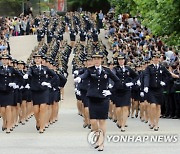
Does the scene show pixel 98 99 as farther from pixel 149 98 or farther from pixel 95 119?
pixel 149 98

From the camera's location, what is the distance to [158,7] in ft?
80.8

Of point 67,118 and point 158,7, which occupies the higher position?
point 158,7

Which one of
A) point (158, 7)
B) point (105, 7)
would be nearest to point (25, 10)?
point (105, 7)

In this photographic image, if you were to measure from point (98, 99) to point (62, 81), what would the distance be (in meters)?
6.25

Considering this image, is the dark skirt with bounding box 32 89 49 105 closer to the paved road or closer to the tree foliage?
the paved road

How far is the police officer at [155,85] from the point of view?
1812 cm

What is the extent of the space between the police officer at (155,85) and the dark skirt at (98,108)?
3.74 m

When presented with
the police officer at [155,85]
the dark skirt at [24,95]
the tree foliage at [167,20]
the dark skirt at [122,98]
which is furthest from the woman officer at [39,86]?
the tree foliage at [167,20]

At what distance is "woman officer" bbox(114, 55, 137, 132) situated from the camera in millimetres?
18438

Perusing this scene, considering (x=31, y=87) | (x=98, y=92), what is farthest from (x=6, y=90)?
(x=98, y=92)

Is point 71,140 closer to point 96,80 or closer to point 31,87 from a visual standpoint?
point 96,80

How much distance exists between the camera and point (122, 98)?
60.6 ft

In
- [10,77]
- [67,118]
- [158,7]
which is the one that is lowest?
[67,118]


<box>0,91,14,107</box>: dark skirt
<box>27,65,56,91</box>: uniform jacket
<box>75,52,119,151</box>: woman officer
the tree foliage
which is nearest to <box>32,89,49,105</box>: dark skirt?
<box>27,65,56,91</box>: uniform jacket
